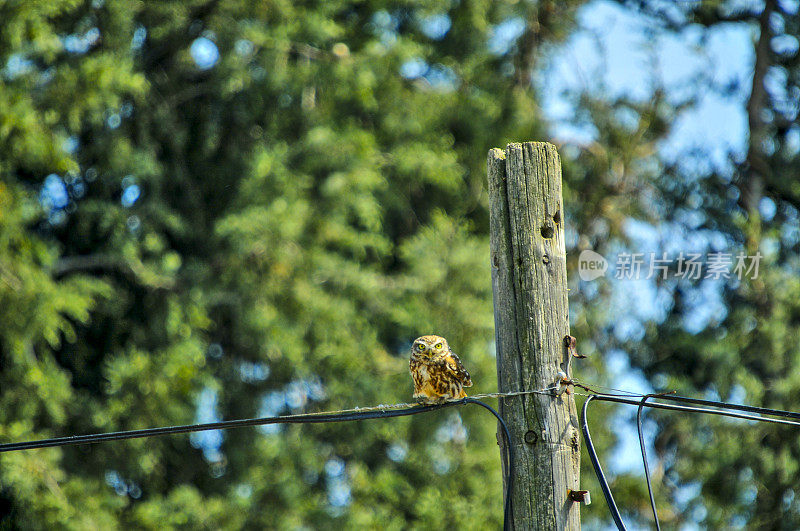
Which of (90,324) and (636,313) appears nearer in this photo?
(90,324)

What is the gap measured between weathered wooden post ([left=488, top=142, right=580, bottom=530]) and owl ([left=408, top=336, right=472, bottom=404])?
29.5 inches

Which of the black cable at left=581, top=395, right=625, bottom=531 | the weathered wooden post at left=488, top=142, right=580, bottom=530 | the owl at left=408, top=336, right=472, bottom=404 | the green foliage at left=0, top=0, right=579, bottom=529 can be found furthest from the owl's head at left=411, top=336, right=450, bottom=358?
the green foliage at left=0, top=0, right=579, bottom=529

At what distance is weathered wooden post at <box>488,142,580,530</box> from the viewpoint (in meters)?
3.03

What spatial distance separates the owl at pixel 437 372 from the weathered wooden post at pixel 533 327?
750mm

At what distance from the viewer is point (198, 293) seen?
8570 millimetres

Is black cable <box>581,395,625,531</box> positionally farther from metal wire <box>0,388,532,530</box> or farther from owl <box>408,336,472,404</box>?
owl <box>408,336,472,404</box>

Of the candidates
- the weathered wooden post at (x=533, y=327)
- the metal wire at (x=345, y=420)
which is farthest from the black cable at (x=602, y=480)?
the metal wire at (x=345, y=420)

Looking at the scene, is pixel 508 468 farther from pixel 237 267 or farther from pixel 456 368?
pixel 237 267

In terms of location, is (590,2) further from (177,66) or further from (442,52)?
(177,66)

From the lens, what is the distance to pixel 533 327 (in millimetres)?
3098

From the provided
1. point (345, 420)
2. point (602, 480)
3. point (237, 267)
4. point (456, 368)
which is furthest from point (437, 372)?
point (237, 267)

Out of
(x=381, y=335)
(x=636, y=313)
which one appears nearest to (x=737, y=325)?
(x=636, y=313)

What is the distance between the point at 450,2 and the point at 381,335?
3.62m

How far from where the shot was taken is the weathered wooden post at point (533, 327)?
303cm
